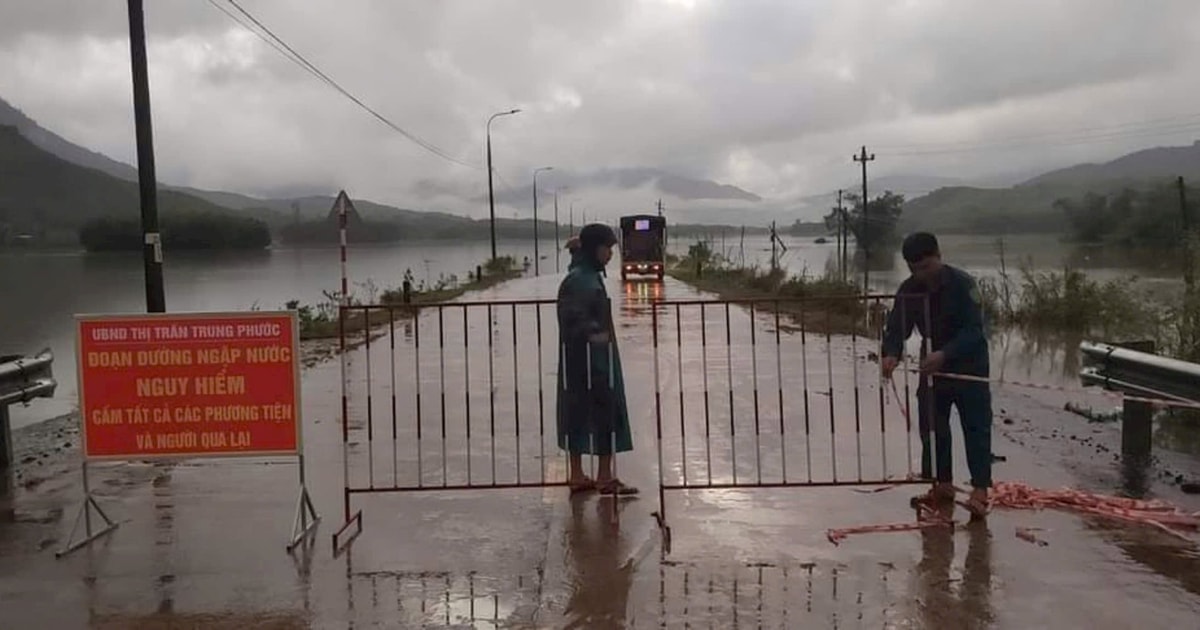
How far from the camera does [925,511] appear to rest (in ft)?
Result: 21.0

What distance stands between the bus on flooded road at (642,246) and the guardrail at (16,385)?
40.5 metres

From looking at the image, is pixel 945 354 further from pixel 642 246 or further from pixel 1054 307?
pixel 642 246

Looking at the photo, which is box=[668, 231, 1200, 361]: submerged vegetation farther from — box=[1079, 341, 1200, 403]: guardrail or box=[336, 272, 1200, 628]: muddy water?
box=[336, 272, 1200, 628]: muddy water

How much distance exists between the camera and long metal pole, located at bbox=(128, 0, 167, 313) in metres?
10.9

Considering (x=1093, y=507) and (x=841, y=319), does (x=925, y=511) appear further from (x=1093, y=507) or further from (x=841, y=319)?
(x=841, y=319)

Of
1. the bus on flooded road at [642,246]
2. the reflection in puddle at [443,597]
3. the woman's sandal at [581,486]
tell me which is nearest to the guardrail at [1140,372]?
the woman's sandal at [581,486]

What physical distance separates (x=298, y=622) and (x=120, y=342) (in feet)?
8.36

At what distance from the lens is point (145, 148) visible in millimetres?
10945

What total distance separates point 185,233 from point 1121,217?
5240 centimetres

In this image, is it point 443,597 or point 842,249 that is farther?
point 842,249

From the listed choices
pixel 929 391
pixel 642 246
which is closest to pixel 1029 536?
pixel 929 391

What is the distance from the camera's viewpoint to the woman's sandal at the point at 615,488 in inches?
268

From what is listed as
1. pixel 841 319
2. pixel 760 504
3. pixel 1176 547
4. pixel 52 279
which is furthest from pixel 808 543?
pixel 52 279

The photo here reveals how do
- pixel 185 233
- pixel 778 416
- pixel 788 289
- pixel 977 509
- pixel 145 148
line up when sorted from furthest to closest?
pixel 788 289
pixel 185 233
pixel 145 148
pixel 778 416
pixel 977 509
